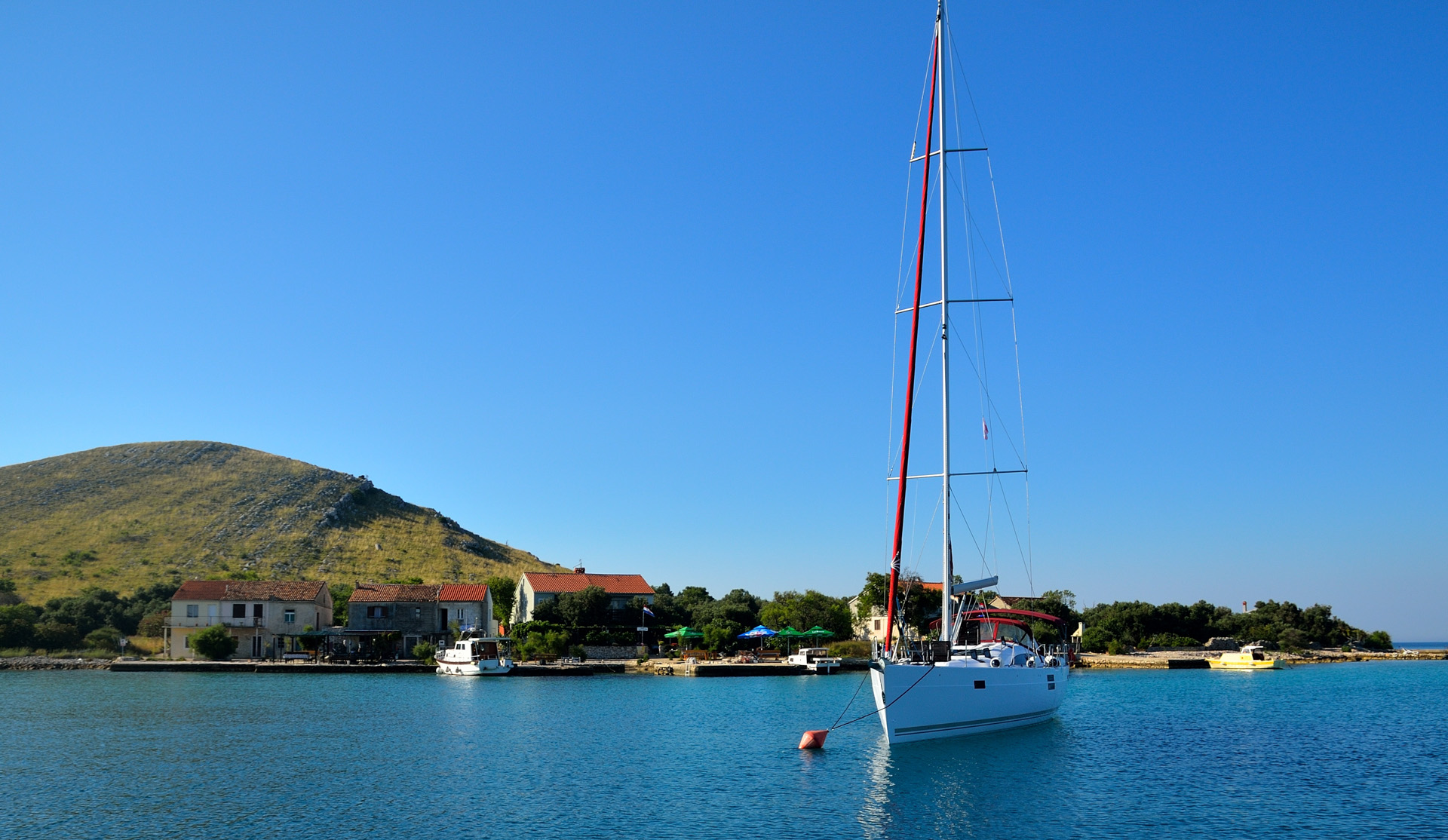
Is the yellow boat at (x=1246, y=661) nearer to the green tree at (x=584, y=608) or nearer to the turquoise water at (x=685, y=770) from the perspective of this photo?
the turquoise water at (x=685, y=770)

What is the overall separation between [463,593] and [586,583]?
11.3 metres

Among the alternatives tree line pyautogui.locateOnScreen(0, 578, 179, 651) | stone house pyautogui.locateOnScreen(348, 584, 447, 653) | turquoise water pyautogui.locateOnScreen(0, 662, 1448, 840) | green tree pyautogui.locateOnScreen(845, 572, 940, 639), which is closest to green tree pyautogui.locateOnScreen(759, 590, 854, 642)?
green tree pyautogui.locateOnScreen(845, 572, 940, 639)

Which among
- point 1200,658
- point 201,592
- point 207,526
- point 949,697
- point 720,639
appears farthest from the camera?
point 207,526

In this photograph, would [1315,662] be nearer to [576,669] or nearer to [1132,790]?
[576,669]

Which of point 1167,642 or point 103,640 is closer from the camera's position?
point 103,640

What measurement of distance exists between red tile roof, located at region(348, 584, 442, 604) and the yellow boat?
69.2 meters

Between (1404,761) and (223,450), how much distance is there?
165m

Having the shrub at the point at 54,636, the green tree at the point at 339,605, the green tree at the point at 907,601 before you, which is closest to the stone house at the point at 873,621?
the green tree at the point at 907,601

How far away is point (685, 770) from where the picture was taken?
30.3 meters

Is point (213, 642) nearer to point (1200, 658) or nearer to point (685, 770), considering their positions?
point (685, 770)

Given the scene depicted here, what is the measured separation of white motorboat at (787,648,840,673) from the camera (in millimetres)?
71719

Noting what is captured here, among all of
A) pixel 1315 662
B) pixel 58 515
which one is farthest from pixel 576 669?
pixel 58 515

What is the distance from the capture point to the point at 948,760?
101 feet

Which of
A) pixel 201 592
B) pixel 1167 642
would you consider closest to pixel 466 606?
pixel 201 592
